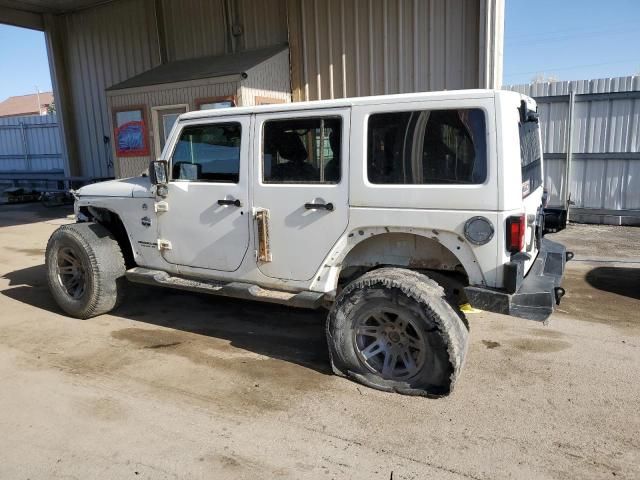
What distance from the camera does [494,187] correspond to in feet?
11.3

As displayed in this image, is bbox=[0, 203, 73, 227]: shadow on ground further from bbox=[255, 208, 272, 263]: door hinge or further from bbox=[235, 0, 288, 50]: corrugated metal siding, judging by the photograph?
bbox=[255, 208, 272, 263]: door hinge

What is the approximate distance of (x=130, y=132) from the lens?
1166 centimetres

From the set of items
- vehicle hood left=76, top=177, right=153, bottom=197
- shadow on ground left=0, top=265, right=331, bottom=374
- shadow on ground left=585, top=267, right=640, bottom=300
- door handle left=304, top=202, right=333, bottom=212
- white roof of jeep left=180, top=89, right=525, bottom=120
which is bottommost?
shadow on ground left=585, top=267, right=640, bottom=300

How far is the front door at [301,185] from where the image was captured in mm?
4012

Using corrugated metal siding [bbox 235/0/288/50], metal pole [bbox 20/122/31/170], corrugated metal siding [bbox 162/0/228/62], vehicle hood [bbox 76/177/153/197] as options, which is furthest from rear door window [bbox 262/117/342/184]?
metal pole [bbox 20/122/31/170]

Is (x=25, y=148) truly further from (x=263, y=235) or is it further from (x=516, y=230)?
(x=516, y=230)

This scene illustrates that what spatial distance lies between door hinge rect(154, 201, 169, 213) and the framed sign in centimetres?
708

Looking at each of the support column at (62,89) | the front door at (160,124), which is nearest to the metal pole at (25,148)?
the support column at (62,89)

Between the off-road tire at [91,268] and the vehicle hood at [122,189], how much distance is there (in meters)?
0.37

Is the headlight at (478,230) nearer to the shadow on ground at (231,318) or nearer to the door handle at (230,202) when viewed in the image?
the shadow on ground at (231,318)

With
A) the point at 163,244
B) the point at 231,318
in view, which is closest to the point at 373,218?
the point at 163,244

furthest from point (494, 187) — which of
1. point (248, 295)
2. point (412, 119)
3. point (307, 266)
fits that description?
point (248, 295)

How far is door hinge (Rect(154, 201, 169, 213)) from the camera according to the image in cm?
495

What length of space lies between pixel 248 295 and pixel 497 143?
2367 millimetres
